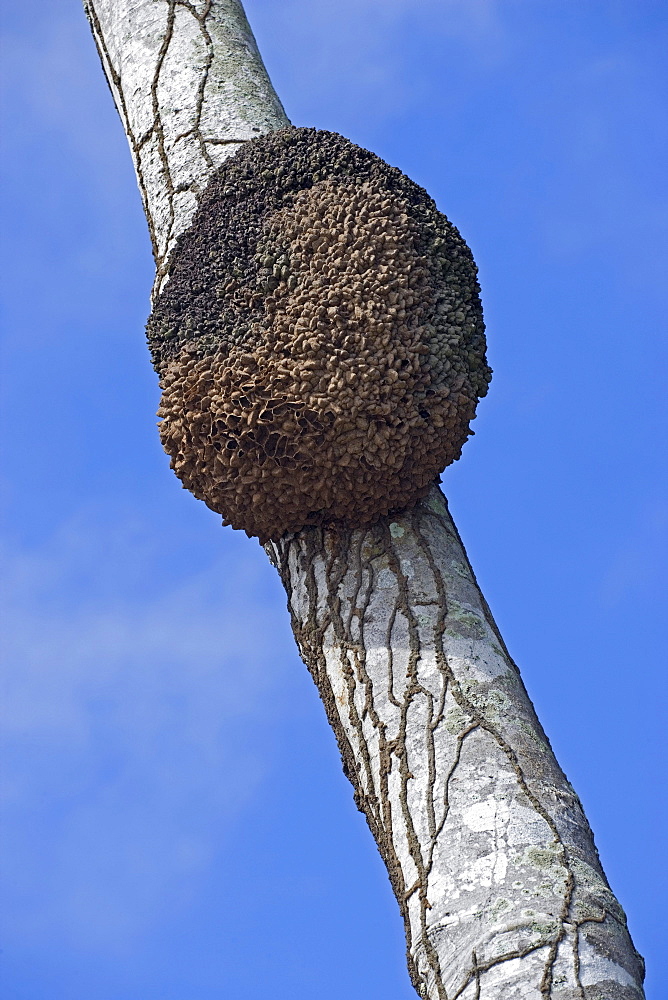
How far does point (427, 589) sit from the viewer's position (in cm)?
262

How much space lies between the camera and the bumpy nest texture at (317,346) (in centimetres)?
260

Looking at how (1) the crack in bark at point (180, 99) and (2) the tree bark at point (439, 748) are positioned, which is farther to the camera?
(1) the crack in bark at point (180, 99)

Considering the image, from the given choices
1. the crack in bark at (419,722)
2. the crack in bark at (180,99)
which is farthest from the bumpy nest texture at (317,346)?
the crack in bark at (180,99)

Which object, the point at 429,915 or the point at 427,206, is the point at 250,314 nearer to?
the point at 427,206

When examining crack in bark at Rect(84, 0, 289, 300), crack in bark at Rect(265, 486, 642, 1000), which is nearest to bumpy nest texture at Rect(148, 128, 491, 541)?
crack in bark at Rect(265, 486, 642, 1000)

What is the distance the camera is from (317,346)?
8.45 feet

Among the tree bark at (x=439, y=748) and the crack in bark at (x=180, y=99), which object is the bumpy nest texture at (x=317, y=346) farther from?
the crack in bark at (x=180, y=99)

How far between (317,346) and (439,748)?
0.92 metres

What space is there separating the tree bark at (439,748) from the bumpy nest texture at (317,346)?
6.7 inches

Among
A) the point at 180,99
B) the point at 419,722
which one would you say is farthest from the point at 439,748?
the point at 180,99

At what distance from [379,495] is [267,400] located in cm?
35

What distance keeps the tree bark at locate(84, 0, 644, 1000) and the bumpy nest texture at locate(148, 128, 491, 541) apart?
0.56 ft

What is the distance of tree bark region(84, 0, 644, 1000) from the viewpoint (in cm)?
209

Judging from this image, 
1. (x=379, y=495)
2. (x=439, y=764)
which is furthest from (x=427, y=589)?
(x=439, y=764)
